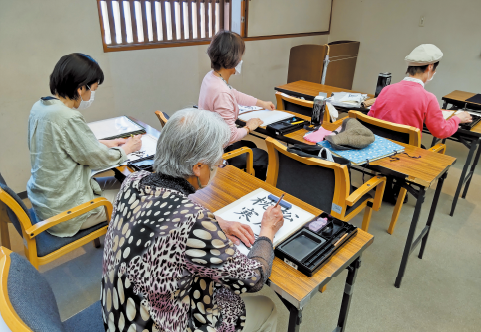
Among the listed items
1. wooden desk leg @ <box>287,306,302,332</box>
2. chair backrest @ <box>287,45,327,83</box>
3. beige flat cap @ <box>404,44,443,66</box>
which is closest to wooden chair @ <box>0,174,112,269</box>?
wooden desk leg @ <box>287,306,302,332</box>

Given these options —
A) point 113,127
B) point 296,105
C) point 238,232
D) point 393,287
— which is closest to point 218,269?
point 238,232

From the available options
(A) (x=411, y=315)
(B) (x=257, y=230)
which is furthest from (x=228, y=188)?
(A) (x=411, y=315)

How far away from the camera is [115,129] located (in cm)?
213

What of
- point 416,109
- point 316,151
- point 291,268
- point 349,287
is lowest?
point 349,287

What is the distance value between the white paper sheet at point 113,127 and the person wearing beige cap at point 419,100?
1.71 meters

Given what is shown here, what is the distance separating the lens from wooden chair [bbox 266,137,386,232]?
1.54 m

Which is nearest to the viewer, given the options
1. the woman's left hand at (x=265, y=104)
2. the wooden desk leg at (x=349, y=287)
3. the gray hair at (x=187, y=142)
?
the gray hair at (x=187, y=142)

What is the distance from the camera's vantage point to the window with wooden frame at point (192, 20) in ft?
9.53

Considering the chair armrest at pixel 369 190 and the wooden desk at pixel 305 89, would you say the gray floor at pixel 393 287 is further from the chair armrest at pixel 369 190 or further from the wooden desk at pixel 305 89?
the wooden desk at pixel 305 89

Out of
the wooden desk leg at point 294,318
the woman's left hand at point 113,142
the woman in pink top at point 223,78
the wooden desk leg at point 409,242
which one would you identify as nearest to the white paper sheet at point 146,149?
the woman's left hand at point 113,142

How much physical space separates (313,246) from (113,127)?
163 centimetres

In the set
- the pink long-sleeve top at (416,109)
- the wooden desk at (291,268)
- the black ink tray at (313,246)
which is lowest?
the wooden desk at (291,268)

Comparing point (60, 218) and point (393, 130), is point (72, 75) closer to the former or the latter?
point (60, 218)

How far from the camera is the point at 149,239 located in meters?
0.79
